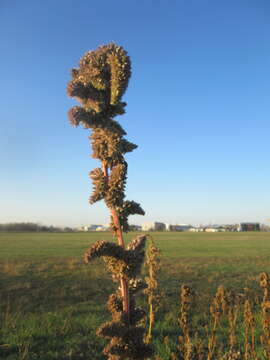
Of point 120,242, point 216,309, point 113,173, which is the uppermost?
point 113,173

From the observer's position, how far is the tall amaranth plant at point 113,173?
1.74 metres

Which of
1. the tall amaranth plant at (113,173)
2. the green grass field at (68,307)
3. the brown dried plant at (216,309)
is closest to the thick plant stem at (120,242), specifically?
the tall amaranth plant at (113,173)

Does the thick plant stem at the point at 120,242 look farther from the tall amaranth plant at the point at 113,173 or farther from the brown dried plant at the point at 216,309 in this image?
the brown dried plant at the point at 216,309

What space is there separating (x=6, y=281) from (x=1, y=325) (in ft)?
30.6

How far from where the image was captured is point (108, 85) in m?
1.88

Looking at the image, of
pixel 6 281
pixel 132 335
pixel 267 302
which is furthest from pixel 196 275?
pixel 132 335

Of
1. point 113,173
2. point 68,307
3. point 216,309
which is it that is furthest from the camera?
point 68,307

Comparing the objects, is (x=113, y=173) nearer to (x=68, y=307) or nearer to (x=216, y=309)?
(x=216, y=309)

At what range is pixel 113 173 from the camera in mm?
1783

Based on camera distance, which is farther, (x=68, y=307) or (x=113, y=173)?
(x=68, y=307)

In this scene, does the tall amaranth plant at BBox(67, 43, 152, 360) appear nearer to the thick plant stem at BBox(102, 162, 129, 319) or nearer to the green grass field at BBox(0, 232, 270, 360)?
the thick plant stem at BBox(102, 162, 129, 319)

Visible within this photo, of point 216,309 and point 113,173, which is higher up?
point 113,173

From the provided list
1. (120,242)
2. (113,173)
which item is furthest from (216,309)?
(113,173)

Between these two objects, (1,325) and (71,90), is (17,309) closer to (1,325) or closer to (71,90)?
(1,325)
